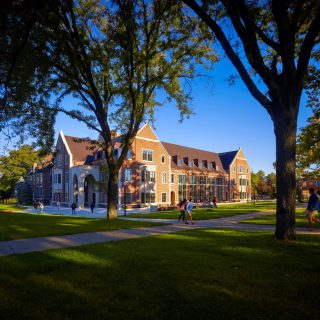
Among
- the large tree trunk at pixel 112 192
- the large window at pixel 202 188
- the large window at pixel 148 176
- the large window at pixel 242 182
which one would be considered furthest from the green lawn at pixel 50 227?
the large window at pixel 242 182

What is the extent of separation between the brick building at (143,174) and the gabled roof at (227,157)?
2.75 meters

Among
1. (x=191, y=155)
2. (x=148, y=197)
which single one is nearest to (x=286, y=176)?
(x=148, y=197)

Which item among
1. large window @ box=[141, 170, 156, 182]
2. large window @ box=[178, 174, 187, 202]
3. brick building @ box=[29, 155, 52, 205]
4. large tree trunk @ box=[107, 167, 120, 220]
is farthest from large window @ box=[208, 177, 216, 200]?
large tree trunk @ box=[107, 167, 120, 220]

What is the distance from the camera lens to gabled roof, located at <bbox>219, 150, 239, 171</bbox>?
2576 inches

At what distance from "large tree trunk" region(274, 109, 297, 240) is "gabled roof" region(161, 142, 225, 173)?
40816 millimetres

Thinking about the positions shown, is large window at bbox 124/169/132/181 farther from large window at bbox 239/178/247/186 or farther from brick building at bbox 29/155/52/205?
large window at bbox 239/178/247/186

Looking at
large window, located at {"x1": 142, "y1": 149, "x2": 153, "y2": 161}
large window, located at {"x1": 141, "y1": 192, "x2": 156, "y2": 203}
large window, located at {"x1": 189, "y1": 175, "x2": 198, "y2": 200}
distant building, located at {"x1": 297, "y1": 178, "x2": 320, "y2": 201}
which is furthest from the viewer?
distant building, located at {"x1": 297, "y1": 178, "x2": 320, "y2": 201}

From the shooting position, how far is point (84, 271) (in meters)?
6.07

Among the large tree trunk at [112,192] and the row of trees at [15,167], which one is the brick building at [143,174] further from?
the row of trees at [15,167]

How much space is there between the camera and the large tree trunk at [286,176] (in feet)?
31.3

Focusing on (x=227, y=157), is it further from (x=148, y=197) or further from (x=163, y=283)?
(x=163, y=283)

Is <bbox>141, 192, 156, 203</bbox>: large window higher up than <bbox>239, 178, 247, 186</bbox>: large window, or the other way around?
<bbox>239, 178, 247, 186</bbox>: large window

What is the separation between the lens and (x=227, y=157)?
221 feet

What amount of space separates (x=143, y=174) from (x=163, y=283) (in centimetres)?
3750
